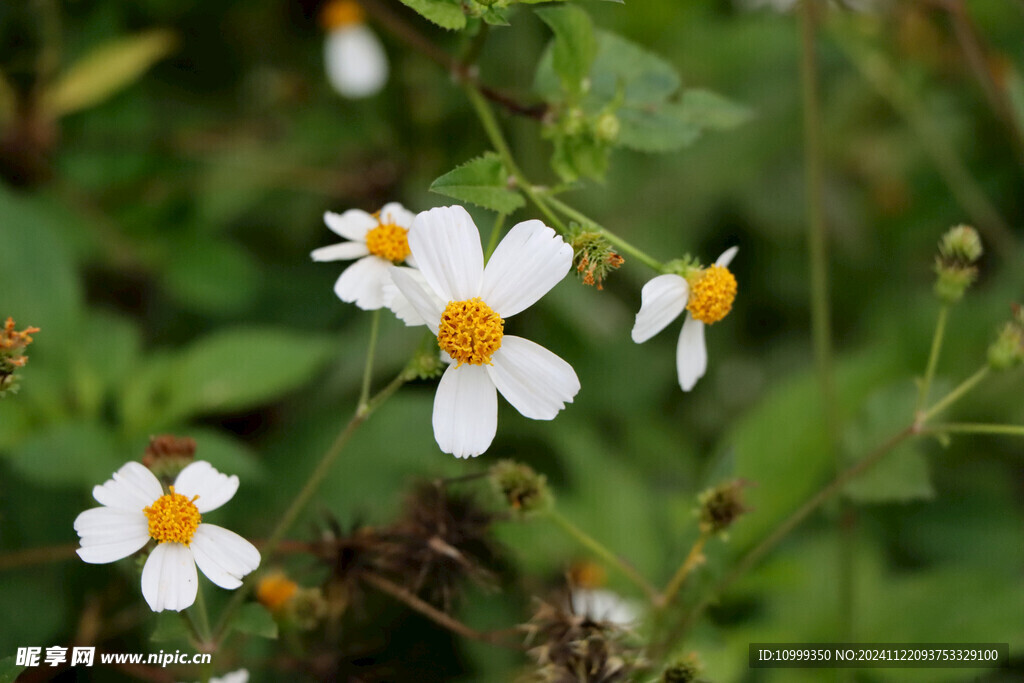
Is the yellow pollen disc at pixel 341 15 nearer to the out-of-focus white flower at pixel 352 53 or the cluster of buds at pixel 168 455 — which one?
the out-of-focus white flower at pixel 352 53

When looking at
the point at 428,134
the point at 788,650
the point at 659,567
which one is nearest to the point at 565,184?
the point at 659,567

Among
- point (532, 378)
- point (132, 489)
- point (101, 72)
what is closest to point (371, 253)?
point (532, 378)

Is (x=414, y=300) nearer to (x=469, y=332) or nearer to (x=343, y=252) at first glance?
(x=469, y=332)

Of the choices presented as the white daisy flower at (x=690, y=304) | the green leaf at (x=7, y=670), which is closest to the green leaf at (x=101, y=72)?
the green leaf at (x=7, y=670)

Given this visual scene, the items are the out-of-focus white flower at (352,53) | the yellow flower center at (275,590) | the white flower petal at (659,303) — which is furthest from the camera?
the out-of-focus white flower at (352,53)

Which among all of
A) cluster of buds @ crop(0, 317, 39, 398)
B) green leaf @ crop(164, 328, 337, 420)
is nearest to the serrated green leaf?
green leaf @ crop(164, 328, 337, 420)

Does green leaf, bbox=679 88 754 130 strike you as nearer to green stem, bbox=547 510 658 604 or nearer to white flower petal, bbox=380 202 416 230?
→ white flower petal, bbox=380 202 416 230
